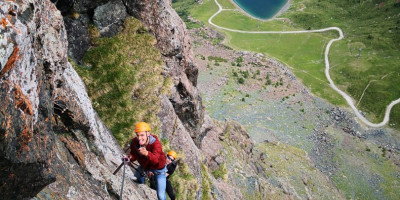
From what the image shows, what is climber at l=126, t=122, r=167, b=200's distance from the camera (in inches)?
476

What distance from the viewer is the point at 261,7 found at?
584ft

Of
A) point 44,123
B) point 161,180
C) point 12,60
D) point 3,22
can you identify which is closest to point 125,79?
point 161,180

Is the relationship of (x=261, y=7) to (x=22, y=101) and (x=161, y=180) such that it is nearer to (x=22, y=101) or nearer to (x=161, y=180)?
(x=161, y=180)

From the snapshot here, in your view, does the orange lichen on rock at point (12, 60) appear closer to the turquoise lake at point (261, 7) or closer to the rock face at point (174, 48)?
the rock face at point (174, 48)

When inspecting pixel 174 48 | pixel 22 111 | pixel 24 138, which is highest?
pixel 22 111

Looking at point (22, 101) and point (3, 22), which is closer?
point (3, 22)

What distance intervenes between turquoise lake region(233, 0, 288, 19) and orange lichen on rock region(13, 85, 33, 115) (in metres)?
165

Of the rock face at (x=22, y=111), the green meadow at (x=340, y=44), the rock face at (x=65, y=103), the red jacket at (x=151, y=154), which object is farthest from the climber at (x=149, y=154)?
the green meadow at (x=340, y=44)

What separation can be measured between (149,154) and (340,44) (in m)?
130

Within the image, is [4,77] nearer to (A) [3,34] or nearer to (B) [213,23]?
(A) [3,34]

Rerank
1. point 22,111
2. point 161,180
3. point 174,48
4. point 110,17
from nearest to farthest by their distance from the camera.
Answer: point 22,111, point 161,180, point 110,17, point 174,48

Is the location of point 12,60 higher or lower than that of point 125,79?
higher

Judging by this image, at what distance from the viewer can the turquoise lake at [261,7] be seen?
550 ft

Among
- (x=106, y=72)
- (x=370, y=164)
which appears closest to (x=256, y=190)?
(x=106, y=72)
